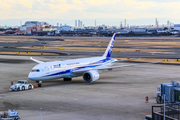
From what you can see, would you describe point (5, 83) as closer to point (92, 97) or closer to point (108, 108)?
point (92, 97)

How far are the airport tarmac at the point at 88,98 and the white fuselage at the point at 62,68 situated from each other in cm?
192

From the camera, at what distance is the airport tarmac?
33.0 meters

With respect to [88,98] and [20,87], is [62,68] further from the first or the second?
[88,98]

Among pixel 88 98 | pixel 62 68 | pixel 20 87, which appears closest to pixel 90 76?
pixel 62 68

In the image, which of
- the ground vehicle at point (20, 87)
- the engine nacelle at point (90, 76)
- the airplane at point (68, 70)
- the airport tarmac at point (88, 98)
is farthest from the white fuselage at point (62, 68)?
the airport tarmac at point (88, 98)

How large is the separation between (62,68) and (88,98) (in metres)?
12.6

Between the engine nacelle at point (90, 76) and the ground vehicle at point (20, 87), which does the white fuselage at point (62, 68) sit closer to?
the engine nacelle at point (90, 76)

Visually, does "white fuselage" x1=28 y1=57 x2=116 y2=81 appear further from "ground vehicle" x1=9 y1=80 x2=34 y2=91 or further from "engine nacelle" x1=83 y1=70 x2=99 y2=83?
"ground vehicle" x1=9 y1=80 x2=34 y2=91

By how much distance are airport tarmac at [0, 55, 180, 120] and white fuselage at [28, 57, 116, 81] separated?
1.92 meters

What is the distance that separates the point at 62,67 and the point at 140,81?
15.0m

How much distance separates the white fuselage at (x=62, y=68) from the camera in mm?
49594

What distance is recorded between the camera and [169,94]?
25.4 metres

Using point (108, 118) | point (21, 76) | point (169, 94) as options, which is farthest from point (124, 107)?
point (21, 76)

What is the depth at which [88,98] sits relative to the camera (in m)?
41.4
